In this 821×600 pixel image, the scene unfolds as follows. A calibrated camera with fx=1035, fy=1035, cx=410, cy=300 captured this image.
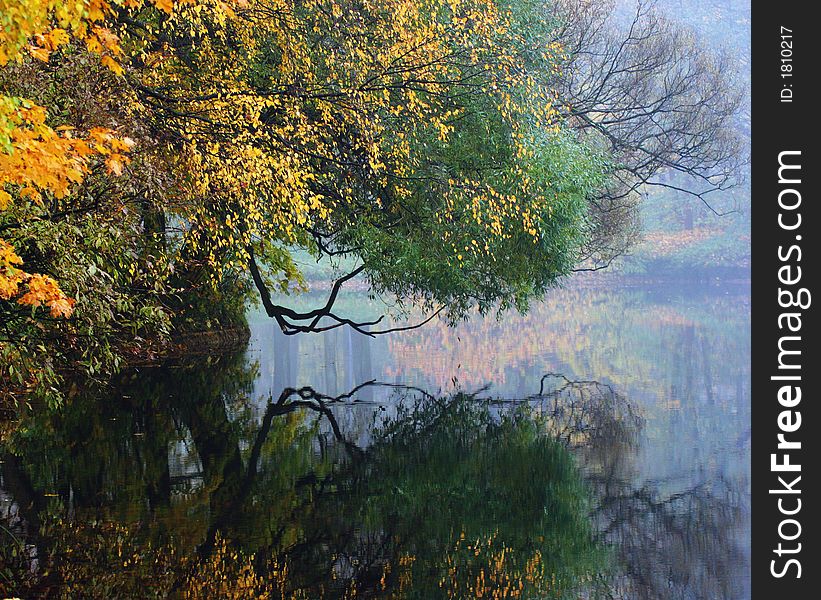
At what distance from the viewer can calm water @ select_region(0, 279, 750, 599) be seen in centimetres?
946

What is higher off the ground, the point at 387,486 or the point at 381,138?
the point at 381,138

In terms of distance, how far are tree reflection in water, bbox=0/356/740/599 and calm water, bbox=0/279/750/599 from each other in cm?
4

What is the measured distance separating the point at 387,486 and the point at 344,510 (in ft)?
4.98

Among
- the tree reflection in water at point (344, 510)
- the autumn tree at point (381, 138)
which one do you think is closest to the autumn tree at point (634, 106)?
the autumn tree at point (381, 138)

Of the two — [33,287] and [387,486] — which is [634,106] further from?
[33,287]

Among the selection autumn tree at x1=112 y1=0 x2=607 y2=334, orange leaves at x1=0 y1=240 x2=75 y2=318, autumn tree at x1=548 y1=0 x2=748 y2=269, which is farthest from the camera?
autumn tree at x1=548 y1=0 x2=748 y2=269

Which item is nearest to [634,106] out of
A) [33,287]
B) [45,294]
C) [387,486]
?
[387,486]

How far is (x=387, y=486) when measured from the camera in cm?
1337

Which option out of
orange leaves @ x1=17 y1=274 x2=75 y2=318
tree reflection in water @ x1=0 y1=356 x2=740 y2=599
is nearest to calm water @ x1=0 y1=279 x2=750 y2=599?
tree reflection in water @ x1=0 y1=356 x2=740 y2=599

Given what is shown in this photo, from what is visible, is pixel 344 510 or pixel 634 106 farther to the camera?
pixel 634 106

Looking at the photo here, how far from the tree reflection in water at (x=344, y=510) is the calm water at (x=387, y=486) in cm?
4

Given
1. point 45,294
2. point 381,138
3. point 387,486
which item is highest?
point 381,138

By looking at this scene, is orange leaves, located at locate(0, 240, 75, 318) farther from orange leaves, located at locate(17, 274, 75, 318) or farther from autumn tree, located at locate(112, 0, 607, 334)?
autumn tree, located at locate(112, 0, 607, 334)

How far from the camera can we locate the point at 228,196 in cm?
1678
